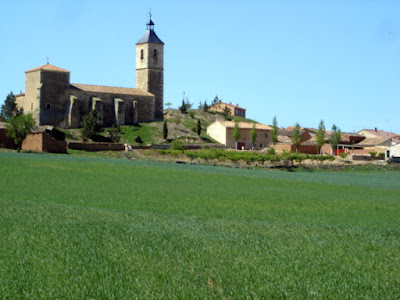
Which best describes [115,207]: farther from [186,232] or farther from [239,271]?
[239,271]

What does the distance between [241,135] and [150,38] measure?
1982cm

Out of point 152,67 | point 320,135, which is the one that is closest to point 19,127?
point 152,67

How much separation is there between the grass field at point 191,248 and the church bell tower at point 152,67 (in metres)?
61.2

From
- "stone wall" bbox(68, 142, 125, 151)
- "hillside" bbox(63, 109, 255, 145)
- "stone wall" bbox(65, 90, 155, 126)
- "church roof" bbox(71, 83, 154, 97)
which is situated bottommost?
"stone wall" bbox(68, 142, 125, 151)

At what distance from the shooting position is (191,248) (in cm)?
1219

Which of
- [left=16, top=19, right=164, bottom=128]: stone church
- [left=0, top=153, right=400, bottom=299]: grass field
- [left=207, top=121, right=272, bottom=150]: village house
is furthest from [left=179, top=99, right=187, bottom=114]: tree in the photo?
[left=0, top=153, right=400, bottom=299]: grass field

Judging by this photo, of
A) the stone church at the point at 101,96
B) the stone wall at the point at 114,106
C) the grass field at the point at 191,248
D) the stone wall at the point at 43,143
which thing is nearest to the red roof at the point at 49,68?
the stone church at the point at 101,96

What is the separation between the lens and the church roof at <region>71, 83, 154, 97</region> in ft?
255

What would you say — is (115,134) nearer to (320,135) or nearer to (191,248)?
(320,135)

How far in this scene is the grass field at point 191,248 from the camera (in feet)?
30.4

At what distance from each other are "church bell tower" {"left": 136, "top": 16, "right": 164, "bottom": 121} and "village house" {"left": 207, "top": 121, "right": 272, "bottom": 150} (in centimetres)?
825

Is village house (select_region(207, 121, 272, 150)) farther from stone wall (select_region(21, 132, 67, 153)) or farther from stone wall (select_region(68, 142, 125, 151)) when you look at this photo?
stone wall (select_region(21, 132, 67, 153))

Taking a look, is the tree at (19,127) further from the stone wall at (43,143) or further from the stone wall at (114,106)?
the stone wall at (114,106)

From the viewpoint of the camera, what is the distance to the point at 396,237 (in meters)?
15.7
